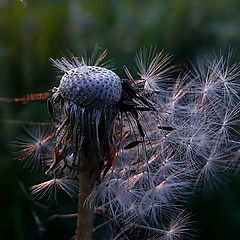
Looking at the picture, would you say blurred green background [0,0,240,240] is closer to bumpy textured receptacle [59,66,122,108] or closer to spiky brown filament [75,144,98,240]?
spiky brown filament [75,144,98,240]

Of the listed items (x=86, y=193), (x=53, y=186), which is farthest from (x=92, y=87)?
(x=53, y=186)

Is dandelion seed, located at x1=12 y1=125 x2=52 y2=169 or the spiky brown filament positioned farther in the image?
dandelion seed, located at x1=12 y1=125 x2=52 y2=169

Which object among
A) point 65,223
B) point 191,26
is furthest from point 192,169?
point 191,26

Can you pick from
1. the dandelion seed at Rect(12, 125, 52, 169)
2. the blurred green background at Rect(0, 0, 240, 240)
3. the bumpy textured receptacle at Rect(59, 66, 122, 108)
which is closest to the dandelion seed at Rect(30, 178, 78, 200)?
the dandelion seed at Rect(12, 125, 52, 169)

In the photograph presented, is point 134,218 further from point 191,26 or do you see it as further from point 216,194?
point 191,26

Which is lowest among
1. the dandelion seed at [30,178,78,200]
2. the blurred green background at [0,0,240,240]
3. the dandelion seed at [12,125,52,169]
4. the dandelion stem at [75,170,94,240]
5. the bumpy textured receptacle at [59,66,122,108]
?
the dandelion stem at [75,170,94,240]
